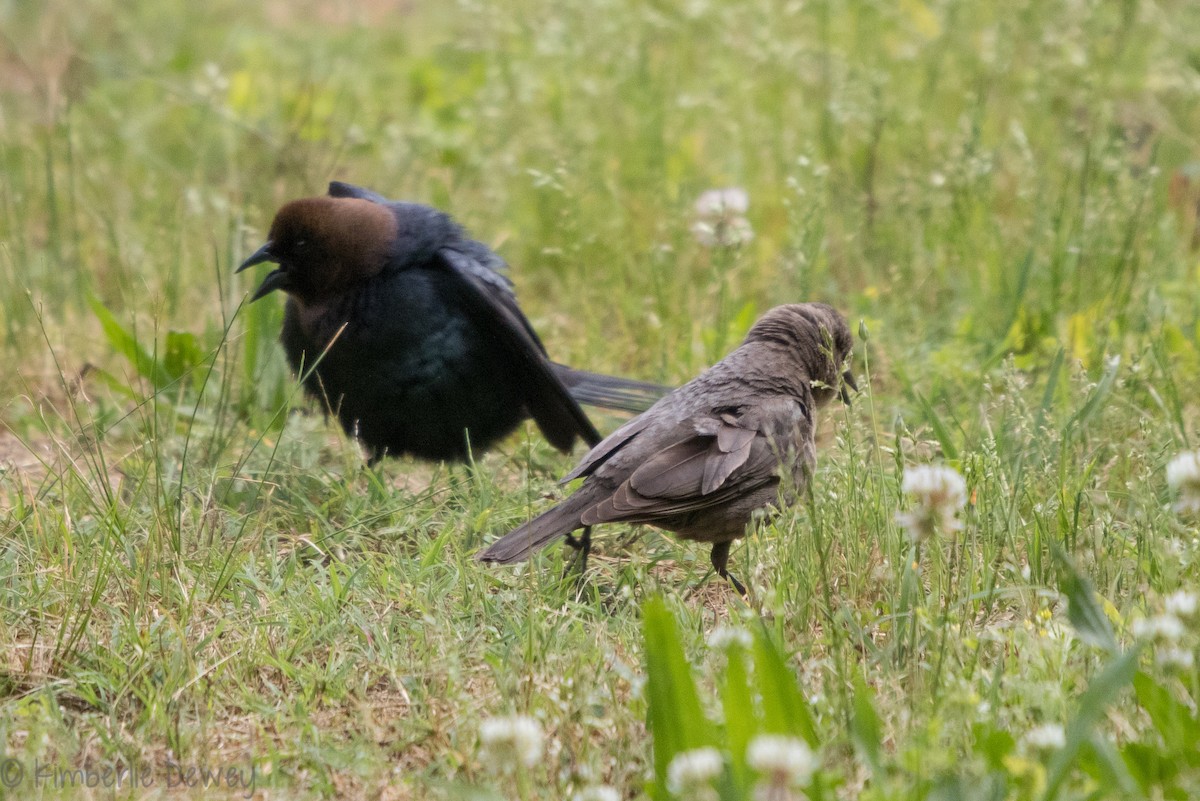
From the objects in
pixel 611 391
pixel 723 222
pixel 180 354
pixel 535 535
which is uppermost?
pixel 723 222

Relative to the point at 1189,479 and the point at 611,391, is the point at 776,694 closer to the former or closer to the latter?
the point at 1189,479

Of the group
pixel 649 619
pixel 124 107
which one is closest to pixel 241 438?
pixel 649 619

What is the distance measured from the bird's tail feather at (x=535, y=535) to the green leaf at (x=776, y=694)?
0.97 metres

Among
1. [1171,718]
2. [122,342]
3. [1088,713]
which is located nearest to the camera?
[1088,713]

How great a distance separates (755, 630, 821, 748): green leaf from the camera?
2170 millimetres

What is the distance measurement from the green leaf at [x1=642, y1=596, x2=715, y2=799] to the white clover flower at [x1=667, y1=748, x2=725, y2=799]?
Result: 14 cm

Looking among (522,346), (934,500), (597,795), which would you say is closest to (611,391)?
(522,346)

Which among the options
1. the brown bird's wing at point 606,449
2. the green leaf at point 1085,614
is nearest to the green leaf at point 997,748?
the green leaf at point 1085,614

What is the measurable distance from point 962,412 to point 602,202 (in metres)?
2.01

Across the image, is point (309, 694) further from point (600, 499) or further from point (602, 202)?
point (602, 202)

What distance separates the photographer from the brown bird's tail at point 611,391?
4.46 meters

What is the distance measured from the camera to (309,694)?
2.68 metres

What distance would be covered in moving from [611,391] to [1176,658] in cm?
249

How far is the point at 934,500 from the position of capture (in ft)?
7.93
